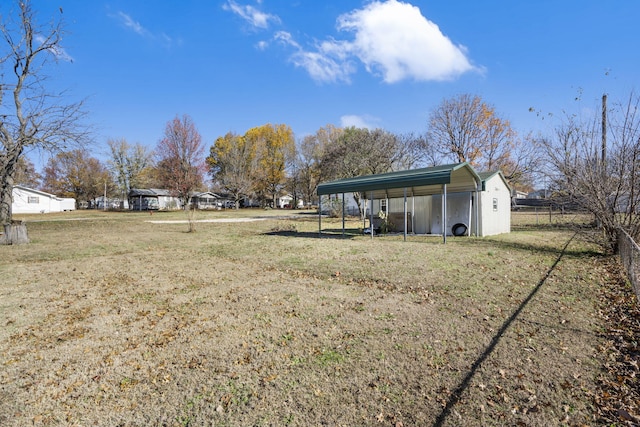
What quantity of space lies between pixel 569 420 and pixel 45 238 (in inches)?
740

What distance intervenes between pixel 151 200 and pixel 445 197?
52.0 m

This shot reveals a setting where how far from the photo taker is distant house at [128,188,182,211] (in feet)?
174

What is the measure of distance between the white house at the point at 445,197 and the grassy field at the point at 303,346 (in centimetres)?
641

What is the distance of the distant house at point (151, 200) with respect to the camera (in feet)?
174

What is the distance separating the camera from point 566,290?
248 inches

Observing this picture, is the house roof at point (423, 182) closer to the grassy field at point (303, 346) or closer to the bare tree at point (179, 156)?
the grassy field at point (303, 346)

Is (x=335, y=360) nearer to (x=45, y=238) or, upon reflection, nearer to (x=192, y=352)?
(x=192, y=352)

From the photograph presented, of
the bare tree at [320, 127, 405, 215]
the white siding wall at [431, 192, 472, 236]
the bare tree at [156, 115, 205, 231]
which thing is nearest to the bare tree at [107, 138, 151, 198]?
the bare tree at [156, 115, 205, 231]

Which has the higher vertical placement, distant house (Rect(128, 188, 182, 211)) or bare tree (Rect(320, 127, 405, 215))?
bare tree (Rect(320, 127, 405, 215))

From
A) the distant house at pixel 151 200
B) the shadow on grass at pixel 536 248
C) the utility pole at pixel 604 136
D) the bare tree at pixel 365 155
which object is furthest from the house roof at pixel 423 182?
the distant house at pixel 151 200

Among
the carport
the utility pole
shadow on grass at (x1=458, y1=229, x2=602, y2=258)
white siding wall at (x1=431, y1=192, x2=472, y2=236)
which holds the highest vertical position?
the utility pole

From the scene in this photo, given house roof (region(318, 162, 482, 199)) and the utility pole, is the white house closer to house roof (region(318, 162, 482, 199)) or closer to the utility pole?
house roof (region(318, 162, 482, 199))

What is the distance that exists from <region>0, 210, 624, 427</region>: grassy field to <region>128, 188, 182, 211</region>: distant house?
48890mm

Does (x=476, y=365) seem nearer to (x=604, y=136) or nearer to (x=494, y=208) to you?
(x=604, y=136)
